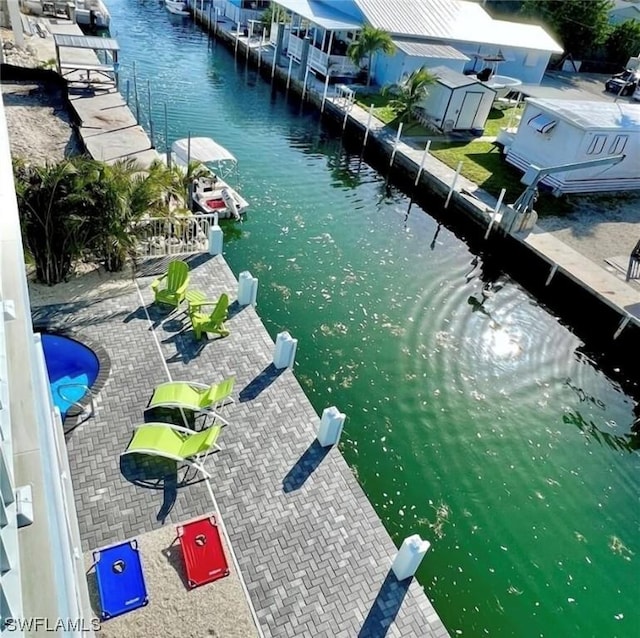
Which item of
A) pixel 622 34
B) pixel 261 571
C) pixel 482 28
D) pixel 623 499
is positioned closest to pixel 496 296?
pixel 623 499

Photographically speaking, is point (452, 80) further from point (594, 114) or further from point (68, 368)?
point (68, 368)

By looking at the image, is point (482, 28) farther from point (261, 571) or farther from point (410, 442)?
point (261, 571)

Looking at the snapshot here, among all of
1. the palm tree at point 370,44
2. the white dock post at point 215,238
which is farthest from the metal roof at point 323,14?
the white dock post at point 215,238

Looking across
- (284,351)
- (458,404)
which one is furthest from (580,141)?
(284,351)

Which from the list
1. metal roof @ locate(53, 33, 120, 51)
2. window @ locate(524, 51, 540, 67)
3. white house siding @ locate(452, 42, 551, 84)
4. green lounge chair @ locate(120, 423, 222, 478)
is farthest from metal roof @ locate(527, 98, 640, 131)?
metal roof @ locate(53, 33, 120, 51)

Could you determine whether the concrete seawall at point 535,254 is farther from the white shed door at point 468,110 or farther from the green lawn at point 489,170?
the white shed door at point 468,110

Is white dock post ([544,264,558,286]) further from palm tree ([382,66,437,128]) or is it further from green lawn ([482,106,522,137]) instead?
palm tree ([382,66,437,128])

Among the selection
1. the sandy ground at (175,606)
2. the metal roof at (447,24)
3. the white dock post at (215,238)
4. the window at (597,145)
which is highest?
the metal roof at (447,24)
